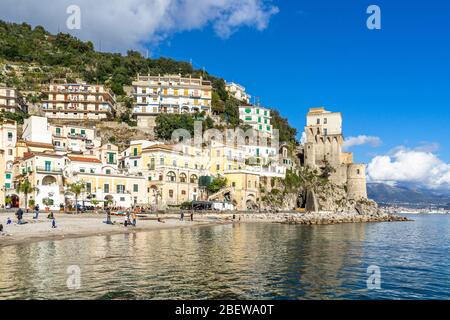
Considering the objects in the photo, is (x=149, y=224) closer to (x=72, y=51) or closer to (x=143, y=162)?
(x=143, y=162)

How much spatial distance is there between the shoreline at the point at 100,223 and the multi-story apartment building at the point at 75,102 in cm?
4022

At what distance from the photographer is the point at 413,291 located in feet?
59.1

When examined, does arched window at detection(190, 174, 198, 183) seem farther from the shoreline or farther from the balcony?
the balcony

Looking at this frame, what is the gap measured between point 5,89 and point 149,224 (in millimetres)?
56107

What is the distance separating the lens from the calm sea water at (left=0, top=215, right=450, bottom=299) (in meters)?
16.3

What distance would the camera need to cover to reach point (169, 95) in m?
93.6

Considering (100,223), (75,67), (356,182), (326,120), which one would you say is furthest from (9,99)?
(356,182)

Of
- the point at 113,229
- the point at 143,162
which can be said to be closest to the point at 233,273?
the point at 113,229

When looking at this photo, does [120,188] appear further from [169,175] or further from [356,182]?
[356,182]

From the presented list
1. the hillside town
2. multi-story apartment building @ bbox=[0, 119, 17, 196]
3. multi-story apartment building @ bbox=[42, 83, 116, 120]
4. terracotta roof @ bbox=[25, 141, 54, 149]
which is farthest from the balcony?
multi-story apartment building @ bbox=[42, 83, 116, 120]

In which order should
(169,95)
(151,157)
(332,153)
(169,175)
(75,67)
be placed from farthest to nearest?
(75,67), (332,153), (169,95), (169,175), (151,157)

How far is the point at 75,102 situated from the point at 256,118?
40397 millimetres

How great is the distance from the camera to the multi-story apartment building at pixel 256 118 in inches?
3871

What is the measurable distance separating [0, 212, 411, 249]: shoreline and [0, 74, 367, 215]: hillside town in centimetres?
706
